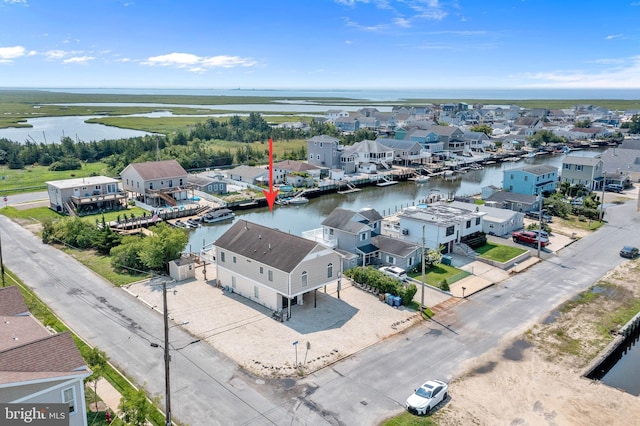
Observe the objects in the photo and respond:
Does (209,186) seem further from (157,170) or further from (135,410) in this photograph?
(135,410)

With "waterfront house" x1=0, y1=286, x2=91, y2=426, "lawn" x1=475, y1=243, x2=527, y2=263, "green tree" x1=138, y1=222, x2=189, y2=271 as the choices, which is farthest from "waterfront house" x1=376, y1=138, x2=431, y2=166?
"waterfront house" x1=0, y1=286, x2=91, y2=426

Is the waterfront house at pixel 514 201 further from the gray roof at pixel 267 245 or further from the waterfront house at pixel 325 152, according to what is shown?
the gray roof at pixel 267 245

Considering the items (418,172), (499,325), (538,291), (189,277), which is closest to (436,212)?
(538,291)

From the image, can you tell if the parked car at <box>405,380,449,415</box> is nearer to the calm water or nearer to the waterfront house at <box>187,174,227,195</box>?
the calm water

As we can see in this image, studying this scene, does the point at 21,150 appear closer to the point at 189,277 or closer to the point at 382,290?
the point at 189,277

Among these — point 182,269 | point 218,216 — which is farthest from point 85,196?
point 182,269

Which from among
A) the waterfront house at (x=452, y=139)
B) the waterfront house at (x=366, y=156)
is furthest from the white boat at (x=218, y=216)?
the waterfront house at (x=452, y=139)
